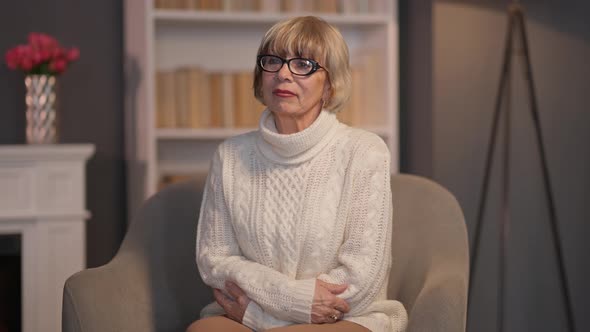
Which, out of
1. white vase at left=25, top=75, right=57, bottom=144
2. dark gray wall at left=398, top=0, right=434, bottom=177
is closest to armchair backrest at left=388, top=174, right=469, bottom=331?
dark gray wall at left=398, top=0, right=434, bottom=177

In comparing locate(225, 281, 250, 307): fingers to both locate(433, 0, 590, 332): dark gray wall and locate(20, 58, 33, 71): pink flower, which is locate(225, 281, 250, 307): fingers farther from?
locate(433, 0, 590, 332): dark gray wall

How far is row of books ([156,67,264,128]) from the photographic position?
362cm

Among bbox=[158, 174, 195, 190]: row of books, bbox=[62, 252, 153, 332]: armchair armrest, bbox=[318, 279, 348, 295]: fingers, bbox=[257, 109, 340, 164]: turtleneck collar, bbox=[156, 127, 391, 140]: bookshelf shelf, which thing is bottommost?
bbox=[62, 252, 153, 332]: armchair armrest

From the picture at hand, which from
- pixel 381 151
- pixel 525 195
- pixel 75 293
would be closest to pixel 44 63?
pixel 75 293

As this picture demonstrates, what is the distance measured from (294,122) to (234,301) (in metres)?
0.48

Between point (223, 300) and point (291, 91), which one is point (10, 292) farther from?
point (291, 91)

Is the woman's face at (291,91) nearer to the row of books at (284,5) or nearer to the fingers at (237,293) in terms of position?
the fingers at (237,293)

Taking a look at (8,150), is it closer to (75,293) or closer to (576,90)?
(75,293)

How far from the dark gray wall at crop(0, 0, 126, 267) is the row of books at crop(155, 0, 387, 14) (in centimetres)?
31

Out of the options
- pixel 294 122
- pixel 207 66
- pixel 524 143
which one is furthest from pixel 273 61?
pixel 524 143

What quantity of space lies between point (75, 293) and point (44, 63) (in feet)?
4.86

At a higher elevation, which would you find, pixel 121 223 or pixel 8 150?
pixel 8 150

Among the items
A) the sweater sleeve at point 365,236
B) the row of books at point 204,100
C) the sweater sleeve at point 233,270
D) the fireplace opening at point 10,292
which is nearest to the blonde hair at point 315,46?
the sweater sleeve at point 365,236

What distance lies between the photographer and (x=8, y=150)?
3.18 m
